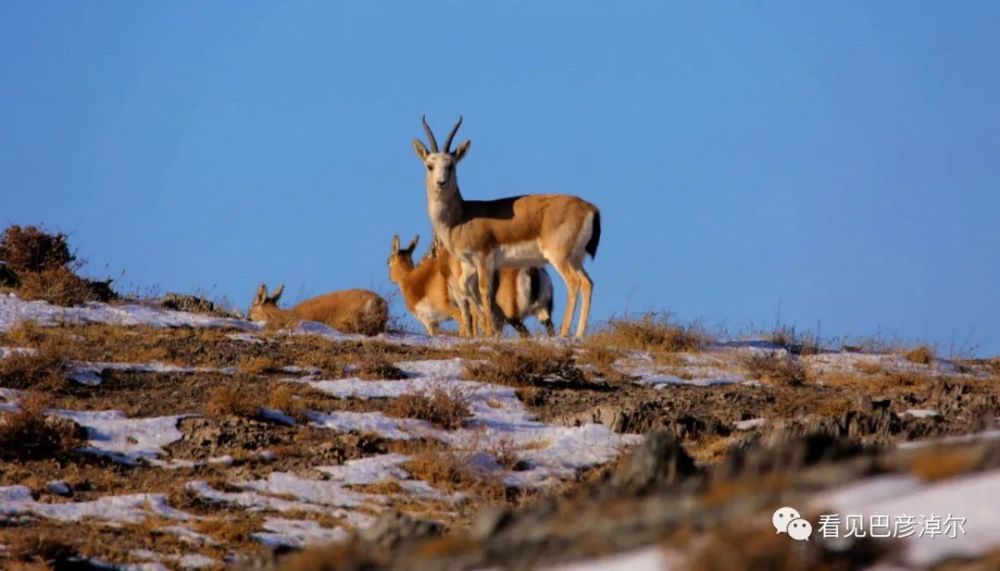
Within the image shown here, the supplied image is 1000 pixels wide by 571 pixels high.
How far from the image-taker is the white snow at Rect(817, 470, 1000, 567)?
5582 mm

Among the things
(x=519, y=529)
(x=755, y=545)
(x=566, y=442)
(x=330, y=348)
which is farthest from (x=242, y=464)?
(x=755, y=545)

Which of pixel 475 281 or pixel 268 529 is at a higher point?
pixel 475 281

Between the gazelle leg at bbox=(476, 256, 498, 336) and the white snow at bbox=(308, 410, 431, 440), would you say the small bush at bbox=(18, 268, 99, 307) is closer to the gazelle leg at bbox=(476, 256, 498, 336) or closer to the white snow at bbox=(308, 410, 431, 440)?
the gazelle leg at bbox=(476, 256, 498, 336)

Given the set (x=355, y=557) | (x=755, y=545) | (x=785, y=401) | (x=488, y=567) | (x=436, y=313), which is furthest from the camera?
(x=436, y=313)

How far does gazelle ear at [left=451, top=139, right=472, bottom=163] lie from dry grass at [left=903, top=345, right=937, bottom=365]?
8366mm

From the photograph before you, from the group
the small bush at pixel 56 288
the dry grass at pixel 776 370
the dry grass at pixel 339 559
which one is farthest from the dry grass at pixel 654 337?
the dry grass at pixel 339 559

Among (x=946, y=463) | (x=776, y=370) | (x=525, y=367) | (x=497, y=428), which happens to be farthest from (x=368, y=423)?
(x=946, y=463)

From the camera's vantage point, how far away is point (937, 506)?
5.93 m

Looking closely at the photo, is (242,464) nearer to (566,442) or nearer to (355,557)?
(566,442)

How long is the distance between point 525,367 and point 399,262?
13.8 m

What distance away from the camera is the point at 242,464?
14141 mm

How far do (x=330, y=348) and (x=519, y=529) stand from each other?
12833mm

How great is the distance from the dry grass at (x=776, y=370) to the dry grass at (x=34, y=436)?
8159mm

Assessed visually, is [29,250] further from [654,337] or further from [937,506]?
[937,506]
